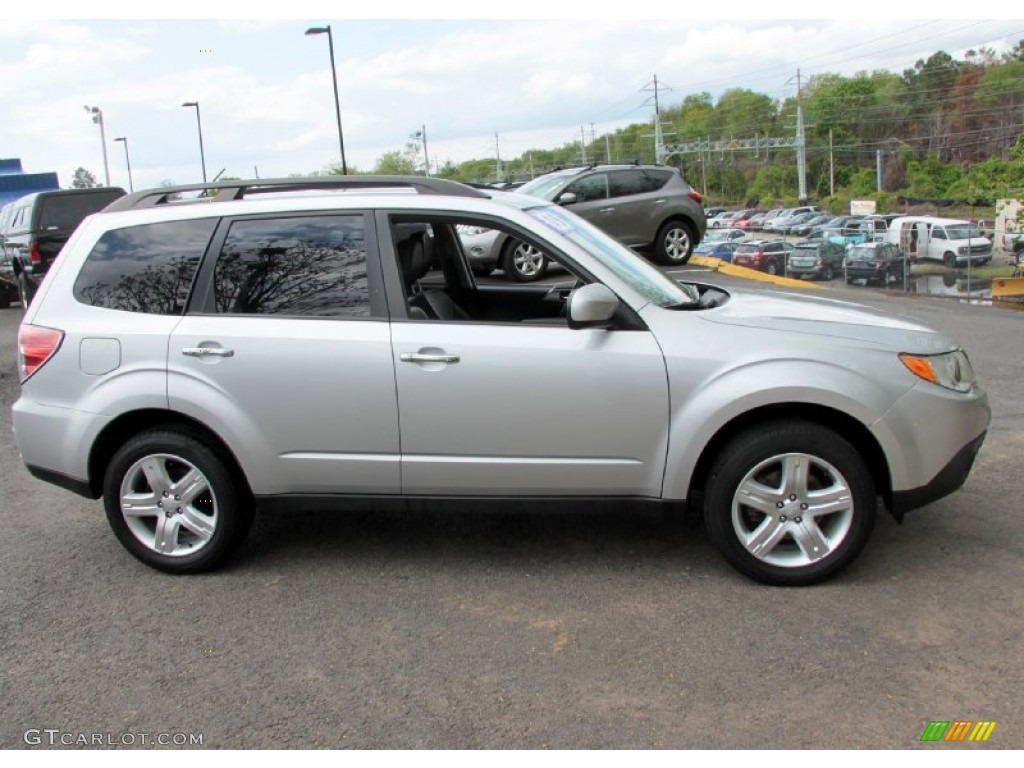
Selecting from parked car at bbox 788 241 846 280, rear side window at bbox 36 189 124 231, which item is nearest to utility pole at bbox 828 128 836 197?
parked car at bbox 788 241 846 280

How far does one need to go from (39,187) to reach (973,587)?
38597 millimetres

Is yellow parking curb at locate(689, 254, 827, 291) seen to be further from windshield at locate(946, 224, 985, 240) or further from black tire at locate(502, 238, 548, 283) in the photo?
windshield at locate(946, 224, 985, 240)

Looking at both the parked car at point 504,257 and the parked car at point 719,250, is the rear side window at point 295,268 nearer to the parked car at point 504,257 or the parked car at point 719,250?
the parked car at point 504,257

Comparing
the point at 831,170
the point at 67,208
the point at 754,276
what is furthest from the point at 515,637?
the point at 831,170

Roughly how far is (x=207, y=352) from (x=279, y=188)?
95 cm

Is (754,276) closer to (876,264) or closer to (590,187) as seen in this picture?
(876,264)

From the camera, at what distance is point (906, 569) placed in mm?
4285

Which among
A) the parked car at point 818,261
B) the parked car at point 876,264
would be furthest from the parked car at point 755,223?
the parked car at point 876,264

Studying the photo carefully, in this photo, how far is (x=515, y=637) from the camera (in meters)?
3.82

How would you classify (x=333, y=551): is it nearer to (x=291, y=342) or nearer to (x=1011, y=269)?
(x=291, y=342)

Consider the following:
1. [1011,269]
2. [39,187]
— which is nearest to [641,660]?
[1011,269]

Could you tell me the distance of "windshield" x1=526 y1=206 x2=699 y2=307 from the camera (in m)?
4.41

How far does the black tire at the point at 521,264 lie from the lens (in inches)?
492

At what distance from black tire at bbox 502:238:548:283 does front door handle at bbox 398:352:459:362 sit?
27.5 feet
